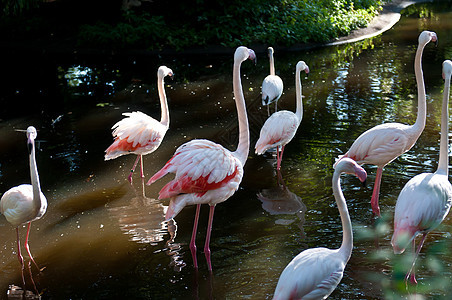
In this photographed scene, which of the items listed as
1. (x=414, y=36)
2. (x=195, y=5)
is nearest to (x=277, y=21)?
(x=195, y=5)

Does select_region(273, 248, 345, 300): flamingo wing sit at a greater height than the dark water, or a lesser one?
greater

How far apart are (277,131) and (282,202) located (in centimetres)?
103

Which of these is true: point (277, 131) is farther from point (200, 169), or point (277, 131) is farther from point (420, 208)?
point (420, 208)

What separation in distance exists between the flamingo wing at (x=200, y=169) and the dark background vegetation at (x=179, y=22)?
27.6ft

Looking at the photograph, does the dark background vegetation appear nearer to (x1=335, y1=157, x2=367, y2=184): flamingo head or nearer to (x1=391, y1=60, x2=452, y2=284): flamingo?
(x1=391, y1=60, x2=452, y2=284): flamingo

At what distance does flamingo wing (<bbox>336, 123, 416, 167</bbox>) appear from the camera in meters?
4.91

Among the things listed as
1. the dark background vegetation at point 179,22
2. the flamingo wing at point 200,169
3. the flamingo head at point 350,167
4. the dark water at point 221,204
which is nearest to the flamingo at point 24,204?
the dark water at point 221,204

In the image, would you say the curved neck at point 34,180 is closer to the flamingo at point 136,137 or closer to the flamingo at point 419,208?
the flamingo at point 136,137

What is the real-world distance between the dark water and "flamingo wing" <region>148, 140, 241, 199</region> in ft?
2.19

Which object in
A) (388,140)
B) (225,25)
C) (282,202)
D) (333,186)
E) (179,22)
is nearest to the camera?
(333,186)

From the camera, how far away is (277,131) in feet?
20.3

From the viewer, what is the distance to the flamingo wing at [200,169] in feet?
14.0

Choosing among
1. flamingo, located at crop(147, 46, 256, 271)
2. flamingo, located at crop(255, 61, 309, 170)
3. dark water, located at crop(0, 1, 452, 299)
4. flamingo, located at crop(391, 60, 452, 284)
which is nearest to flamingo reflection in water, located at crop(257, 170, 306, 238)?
dark water, located at crop(0, 1, 452, 299)

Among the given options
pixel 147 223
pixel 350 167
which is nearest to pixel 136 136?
pixel 147 223
